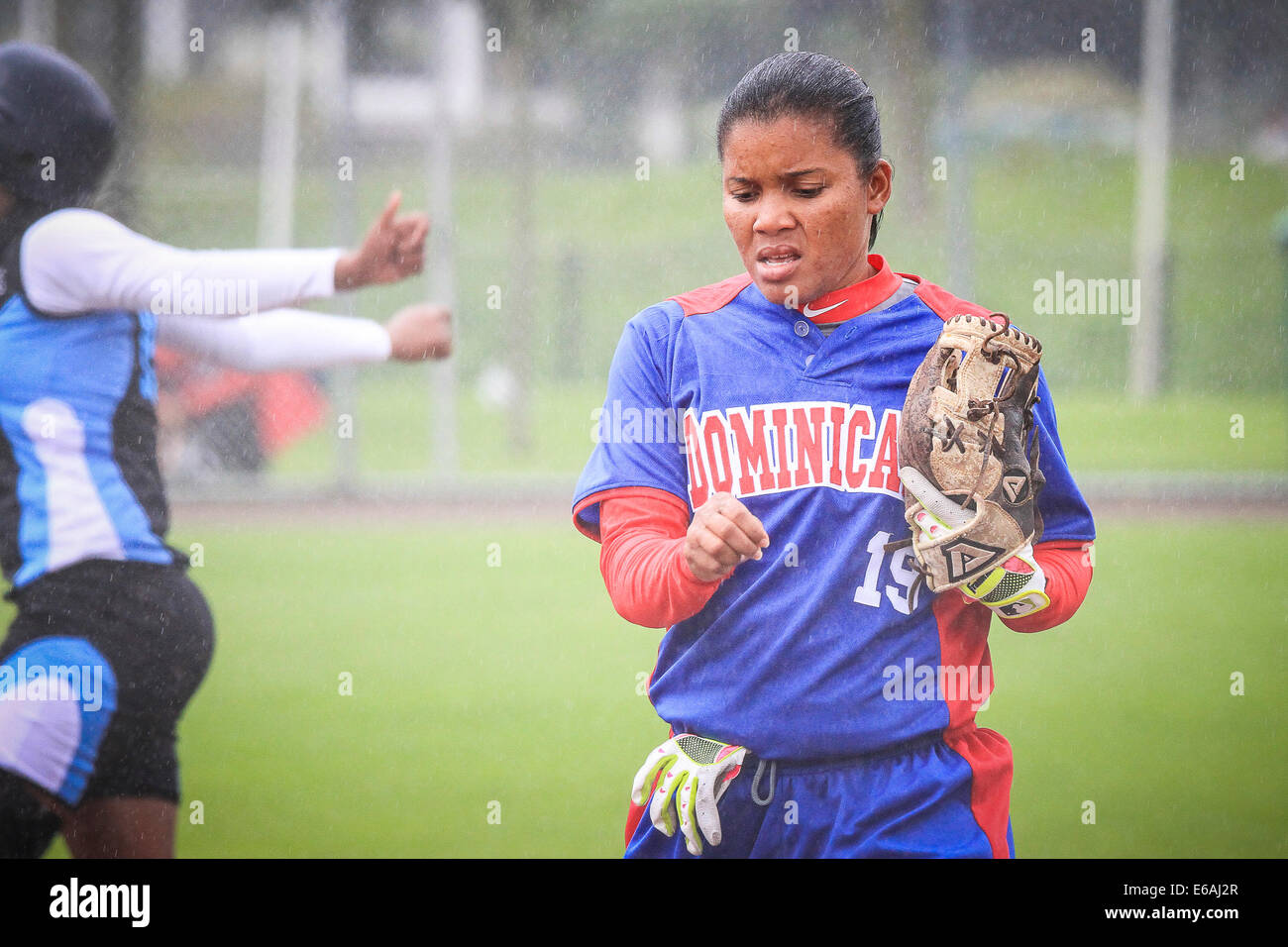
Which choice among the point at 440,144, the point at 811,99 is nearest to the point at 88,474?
the point at 811,99

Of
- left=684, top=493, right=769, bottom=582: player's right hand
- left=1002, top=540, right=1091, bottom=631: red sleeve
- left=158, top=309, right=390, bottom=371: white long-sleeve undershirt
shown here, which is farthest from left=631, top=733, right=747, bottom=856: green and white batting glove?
left=158, top=309, right=390, bottom=371: white long-sleeve undershirt

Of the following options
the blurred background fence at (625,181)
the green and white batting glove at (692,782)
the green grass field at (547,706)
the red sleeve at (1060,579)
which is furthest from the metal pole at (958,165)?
the green and white batting glove at (692,782)

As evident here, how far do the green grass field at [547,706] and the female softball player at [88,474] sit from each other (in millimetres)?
864

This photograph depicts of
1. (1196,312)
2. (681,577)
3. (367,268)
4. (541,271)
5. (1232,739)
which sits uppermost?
(541,271)

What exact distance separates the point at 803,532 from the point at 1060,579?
312 millimetres

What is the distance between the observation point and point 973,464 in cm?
137

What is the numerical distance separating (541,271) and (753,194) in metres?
5.14

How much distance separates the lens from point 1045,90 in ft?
18.1

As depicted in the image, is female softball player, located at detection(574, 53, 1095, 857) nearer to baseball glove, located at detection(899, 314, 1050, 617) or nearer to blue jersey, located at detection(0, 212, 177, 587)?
baseball glove, located at detection(899, 314, 1050, 617)

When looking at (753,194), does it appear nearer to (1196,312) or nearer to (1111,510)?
(1111,510)

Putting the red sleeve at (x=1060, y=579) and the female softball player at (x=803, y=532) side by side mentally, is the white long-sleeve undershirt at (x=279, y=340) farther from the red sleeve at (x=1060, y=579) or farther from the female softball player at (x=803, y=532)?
the red sleeve at (x=1060, y=579)

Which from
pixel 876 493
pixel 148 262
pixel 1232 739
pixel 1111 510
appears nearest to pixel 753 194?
pixel 876 493

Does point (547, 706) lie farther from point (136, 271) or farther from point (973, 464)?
point (973, 464)

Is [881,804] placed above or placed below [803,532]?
below
